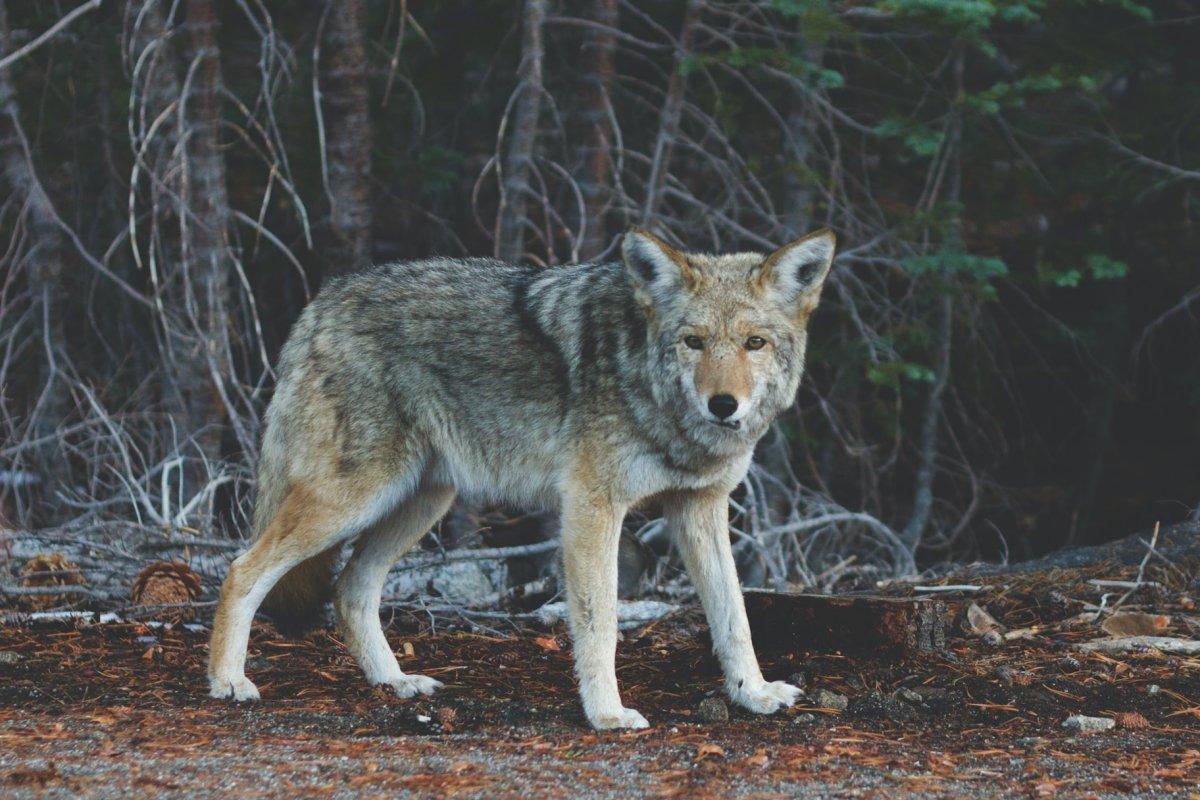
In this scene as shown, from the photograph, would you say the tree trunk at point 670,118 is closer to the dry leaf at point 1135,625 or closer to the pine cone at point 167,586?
the pine cone at point 167,586

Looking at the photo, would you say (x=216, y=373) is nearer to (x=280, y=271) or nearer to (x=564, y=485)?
(x=564, y=485)

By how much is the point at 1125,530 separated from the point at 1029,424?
1267mm

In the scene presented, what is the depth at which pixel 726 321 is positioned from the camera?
457 centimetres

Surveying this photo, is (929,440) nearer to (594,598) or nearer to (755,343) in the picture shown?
(755,343)

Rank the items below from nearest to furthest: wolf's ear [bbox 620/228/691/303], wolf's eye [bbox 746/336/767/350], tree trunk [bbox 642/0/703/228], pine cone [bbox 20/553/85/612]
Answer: wolf's eye [bbox 746/336/767/350] < wolf's ear [bbox 620/228/691/303] < pine cone [bbox 20/553/85/612] < tree trunk [bbox 642/0/703/228]

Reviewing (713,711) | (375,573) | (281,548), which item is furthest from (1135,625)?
(281,548)

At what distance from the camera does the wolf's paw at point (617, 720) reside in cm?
445

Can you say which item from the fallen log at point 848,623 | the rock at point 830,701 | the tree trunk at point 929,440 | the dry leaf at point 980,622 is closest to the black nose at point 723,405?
the rock at point 830,701

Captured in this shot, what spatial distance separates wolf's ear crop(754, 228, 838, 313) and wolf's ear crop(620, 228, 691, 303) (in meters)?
0.30

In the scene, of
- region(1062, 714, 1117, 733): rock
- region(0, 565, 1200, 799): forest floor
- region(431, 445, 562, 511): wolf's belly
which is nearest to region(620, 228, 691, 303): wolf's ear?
region(431, 445, 562, 511): wolf's belly

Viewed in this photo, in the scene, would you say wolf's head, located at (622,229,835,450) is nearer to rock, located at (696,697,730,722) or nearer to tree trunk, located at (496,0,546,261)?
rock, located at (696,697,730,722)

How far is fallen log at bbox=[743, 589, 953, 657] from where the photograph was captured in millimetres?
5207

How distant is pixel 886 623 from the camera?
5191 mm

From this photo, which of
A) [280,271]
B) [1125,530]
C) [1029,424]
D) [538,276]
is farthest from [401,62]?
[1125,530]
